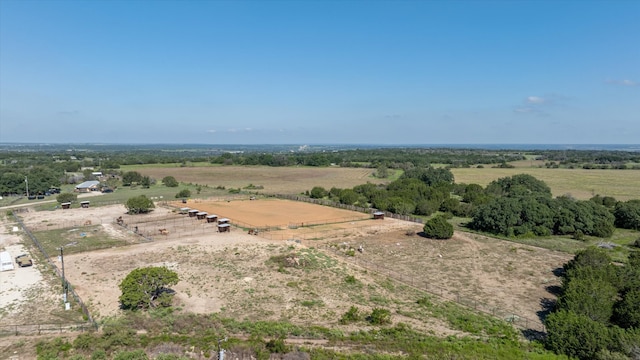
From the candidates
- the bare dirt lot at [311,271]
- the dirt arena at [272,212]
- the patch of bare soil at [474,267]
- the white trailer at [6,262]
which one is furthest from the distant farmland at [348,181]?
the white trailer at [6,262]

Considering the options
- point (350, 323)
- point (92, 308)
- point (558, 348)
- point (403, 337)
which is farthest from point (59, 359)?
point (558, 348)

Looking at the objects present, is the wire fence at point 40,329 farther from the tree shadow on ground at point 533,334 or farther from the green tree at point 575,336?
the green tree at point 575,336

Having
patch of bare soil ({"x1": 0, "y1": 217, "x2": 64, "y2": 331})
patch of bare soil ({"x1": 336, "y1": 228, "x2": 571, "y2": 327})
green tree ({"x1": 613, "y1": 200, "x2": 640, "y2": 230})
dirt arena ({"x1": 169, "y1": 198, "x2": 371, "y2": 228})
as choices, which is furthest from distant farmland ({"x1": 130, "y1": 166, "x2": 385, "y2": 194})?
patch of bare soil ({"x1": 0, "y1": 217, "x2": 64, "y2": 331})

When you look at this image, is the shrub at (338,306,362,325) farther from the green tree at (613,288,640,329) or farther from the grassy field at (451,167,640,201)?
the grassy field at (451,167,640,201)

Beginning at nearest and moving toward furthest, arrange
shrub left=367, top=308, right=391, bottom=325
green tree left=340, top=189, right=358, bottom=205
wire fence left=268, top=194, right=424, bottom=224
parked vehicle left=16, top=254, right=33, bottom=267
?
1. shrub left=367, top=308, right=391, bottom=325
2. parked vehicle left=16, top=254, right=33, bottom=267
3. wire fence left=268, top=194, right=424, bottom=224
4. green tree left=340, top=189, right=358, bottom=205

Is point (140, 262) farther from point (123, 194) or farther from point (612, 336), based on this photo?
point (123, 194)
